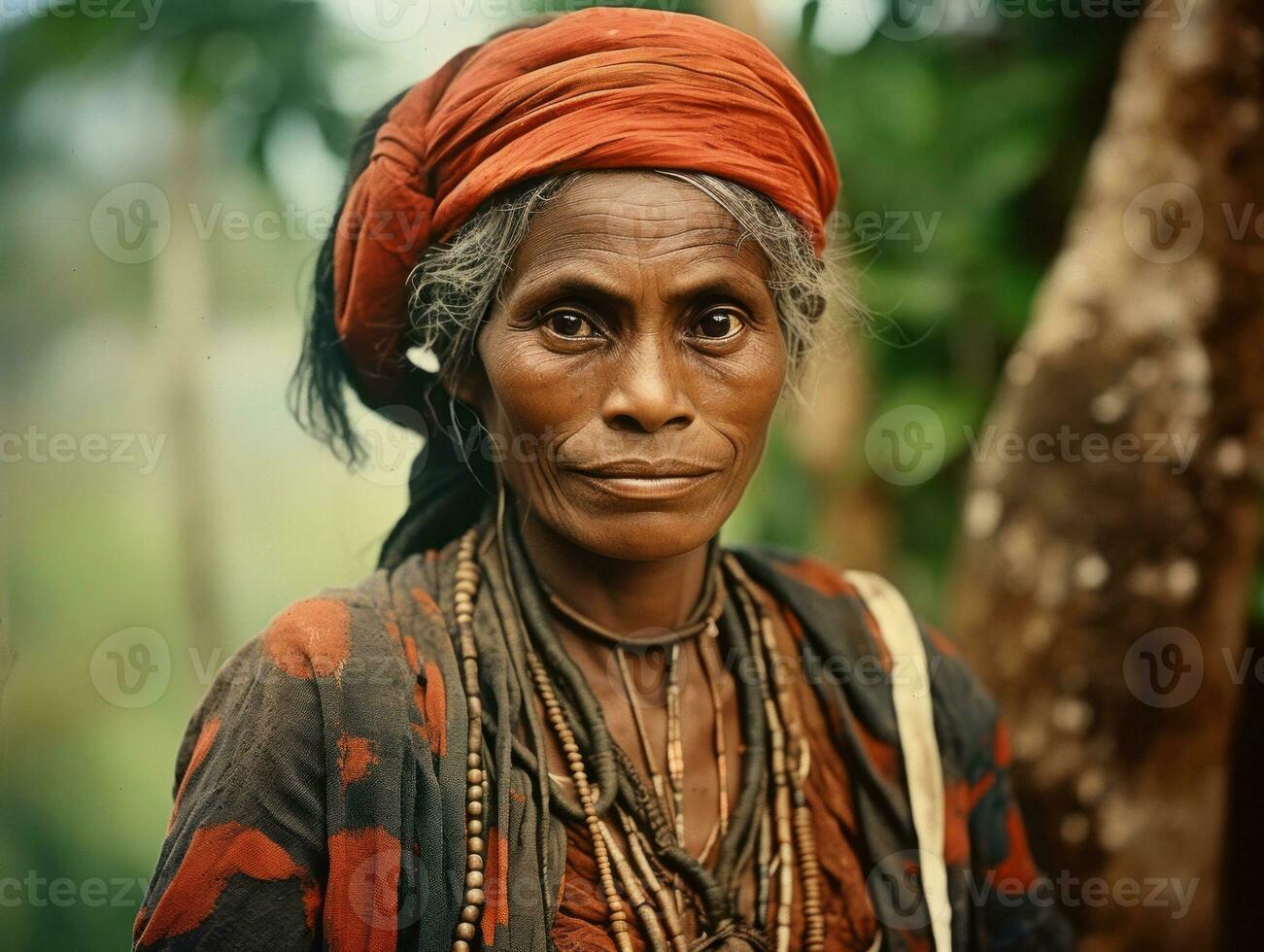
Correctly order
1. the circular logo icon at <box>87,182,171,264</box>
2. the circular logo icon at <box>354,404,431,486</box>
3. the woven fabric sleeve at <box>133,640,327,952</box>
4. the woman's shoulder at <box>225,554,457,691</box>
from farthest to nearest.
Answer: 1. the circular logo icon at <box>87,182,171,264</box>
2. the circular logo icon at <box>354,404,431,486</box>
3. the woman's shoulder at <box>225,554,457,691</box>
4. the woven fabric sleeve at <box>133,640,327,952</box>

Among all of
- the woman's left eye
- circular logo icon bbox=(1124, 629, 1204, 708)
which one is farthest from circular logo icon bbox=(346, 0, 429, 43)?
circular logo icon bbox=(1124, 629, 1204, 708)

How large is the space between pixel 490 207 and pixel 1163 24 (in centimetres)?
214

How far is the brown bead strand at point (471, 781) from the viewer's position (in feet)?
5.20

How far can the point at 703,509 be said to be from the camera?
1.77 meters

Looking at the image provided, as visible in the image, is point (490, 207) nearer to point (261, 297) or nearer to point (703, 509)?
point (703, 509)

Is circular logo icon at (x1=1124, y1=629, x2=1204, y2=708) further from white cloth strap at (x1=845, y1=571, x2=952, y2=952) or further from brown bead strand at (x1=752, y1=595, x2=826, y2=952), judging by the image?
brown bead strand at (x1=752, y1=595, x2=826, y2=952)

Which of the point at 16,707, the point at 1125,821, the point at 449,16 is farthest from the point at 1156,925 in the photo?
the point at 16,707

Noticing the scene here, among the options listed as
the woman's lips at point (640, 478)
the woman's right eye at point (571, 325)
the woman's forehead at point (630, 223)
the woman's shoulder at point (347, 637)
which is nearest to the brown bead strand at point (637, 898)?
the woman's shoulder at point (347, 637)

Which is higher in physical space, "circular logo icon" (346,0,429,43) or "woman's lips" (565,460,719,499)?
"circular logo icon" (346,0,429,43)

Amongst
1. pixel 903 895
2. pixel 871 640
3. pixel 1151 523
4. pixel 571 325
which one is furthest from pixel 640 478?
pixel 1151 523

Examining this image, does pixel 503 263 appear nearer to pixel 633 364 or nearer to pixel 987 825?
pixel 633 364

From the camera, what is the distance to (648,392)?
1.67 meters

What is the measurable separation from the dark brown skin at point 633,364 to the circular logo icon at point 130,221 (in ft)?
5.59

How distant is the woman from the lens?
62.5 inches
